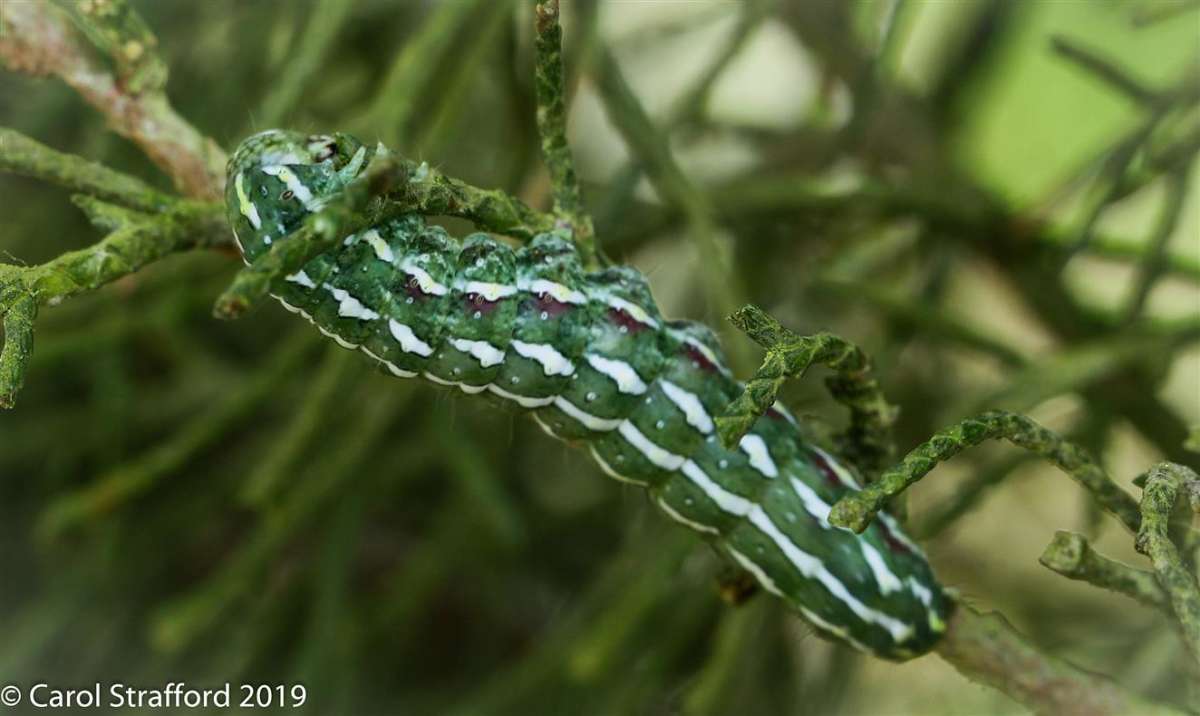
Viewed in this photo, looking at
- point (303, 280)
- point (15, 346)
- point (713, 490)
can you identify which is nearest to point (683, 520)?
point (713, 490)

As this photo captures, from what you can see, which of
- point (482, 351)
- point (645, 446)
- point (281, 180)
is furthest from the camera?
point (645, 446)

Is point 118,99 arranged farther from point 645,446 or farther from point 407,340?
point 645,446

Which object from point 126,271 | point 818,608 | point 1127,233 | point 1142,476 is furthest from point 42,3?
point 1127,233

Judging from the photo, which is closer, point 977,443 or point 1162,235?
point 977,443

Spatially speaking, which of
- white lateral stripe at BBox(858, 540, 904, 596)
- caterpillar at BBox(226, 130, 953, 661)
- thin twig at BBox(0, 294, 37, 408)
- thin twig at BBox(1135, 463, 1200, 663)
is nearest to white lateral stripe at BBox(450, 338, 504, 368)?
caterpillar at BBox(226, 130, 953, 661)

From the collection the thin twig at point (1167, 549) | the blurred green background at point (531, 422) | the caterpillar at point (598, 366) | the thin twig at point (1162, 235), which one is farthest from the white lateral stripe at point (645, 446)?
the thin twig at point (1162, 235)

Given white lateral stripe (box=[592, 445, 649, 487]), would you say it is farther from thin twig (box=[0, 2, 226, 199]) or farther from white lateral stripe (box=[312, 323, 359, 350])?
thin twig (box=[0, 2, 226, 199])
